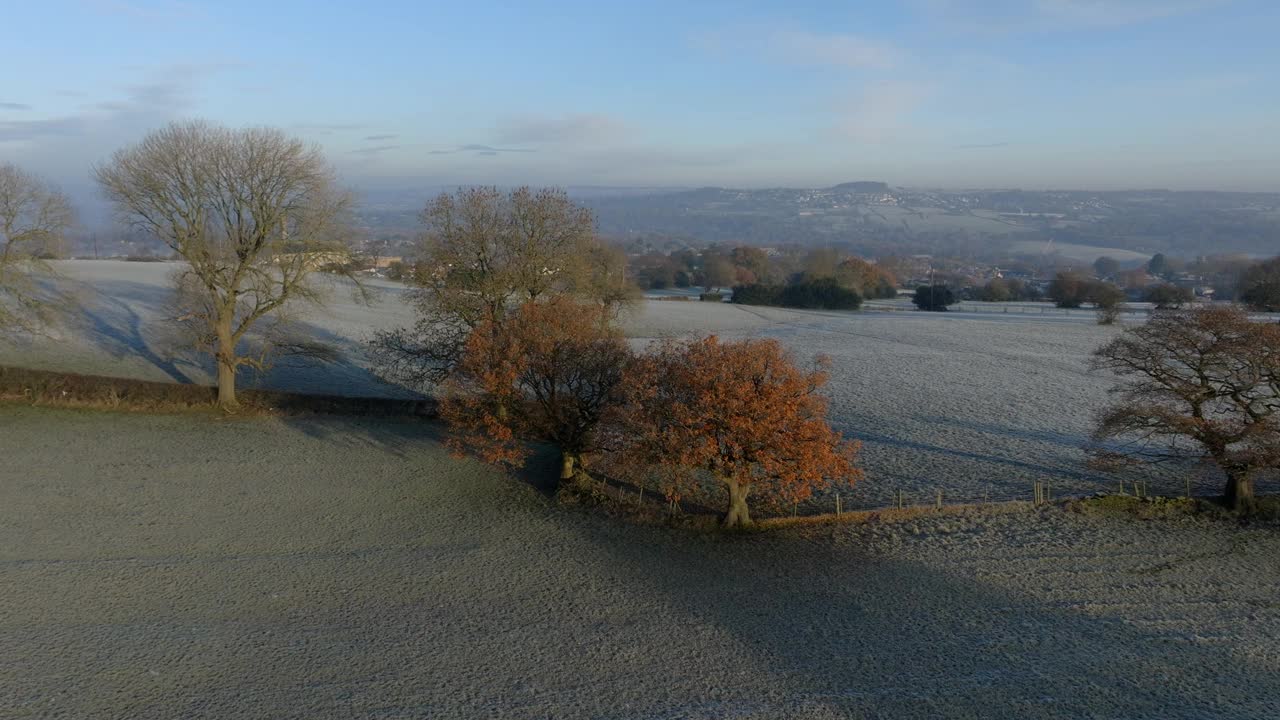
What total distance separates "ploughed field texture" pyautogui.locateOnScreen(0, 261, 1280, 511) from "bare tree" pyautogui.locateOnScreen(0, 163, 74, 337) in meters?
3.72

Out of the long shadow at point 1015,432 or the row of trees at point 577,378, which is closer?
the row of trees at point 577,378

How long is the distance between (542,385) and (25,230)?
21.6 metres

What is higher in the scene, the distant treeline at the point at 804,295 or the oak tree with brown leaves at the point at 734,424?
the oak tree with brown leaves at the point at 734,424

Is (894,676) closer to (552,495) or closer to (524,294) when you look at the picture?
(552,495)

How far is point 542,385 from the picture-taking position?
27.2 metres

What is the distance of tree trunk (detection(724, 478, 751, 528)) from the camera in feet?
74.9

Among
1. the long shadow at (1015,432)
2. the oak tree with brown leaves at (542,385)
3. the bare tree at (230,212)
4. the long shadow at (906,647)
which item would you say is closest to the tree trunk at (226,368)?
the bare tree at (230,212)

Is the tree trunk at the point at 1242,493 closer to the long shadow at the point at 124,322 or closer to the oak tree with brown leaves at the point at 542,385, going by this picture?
the oak tree with brown leaves at the point at 542,385

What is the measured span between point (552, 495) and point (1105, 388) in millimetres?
27054

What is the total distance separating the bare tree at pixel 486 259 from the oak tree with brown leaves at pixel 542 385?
493 centimetres

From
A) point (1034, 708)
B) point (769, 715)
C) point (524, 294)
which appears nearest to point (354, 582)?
point (769, 715)

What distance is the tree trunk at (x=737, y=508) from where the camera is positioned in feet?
74.9

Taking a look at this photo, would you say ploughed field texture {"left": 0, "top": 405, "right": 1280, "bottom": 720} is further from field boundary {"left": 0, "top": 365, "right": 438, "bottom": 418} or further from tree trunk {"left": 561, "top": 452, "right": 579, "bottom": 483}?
field boundary {"left": 0, "top": 365, "right": 438, "bottom": 418}

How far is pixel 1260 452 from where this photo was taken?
22141 millimetres
